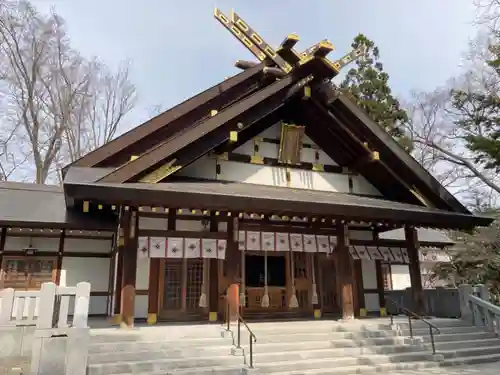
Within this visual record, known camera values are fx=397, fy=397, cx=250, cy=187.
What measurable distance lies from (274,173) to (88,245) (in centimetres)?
598

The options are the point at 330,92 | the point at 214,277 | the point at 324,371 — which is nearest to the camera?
the point at 324,371

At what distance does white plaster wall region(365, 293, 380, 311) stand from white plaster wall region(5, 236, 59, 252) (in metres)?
9.76

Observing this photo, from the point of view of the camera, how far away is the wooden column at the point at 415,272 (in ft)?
38.1

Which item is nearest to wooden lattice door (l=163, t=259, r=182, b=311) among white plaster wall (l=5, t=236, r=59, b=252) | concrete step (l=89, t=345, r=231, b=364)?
concrete step (l=89, t=345, r=231, b=364)

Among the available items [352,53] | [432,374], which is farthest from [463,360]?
[352,53]

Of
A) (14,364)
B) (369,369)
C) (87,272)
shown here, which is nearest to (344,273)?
(369,369)

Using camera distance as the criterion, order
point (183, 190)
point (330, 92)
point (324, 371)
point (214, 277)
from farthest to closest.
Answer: point (330, 92)
point (214, 277)
point (183, 190)
point (324, 371)

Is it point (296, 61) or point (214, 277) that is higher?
point (296, 61)

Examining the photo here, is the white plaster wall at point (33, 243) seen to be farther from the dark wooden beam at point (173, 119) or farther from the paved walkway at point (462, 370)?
the paved walkway at point (462, 370)

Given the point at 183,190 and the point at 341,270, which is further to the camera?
the point at 341,270

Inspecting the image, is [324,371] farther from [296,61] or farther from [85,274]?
[296,61]

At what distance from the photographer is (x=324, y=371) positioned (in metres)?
7.88

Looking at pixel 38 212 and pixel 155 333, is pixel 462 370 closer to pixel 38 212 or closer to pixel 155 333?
pixel 155 333

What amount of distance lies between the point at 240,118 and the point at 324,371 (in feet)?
20.9
